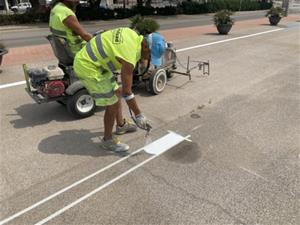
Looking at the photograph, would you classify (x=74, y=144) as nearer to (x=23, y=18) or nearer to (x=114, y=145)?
(x=114, y=145)

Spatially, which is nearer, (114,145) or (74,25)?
(114,145)

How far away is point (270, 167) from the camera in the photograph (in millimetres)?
3762

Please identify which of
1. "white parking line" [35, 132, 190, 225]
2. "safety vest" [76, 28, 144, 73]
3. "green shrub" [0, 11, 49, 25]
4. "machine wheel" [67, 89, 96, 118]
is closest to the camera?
"white parking line" [35, 132, 190, 225]

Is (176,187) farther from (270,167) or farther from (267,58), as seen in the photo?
(267,58)

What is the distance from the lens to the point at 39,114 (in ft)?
17.1

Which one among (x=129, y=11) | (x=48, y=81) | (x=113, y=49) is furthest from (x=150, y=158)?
(x=129, y=11)

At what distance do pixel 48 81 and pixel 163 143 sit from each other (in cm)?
214

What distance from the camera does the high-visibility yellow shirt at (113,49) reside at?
125 inches

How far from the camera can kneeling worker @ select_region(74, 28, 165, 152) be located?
10.5 feet

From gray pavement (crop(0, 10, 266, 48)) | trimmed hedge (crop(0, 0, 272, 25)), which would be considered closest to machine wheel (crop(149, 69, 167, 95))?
gray pavement (crop(0, 10, 266, 48))

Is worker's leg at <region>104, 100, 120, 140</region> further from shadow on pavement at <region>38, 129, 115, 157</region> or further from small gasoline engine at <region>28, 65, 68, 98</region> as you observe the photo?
small gasoline engine at <region>28, 65, 68, 98</region>

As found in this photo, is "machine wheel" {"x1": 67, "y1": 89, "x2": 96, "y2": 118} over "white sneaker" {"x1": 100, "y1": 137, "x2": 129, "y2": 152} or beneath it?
over

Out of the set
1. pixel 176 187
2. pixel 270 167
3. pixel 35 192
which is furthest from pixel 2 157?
pixel 270 167

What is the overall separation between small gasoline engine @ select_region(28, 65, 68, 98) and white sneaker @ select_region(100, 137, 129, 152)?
1.34 m
